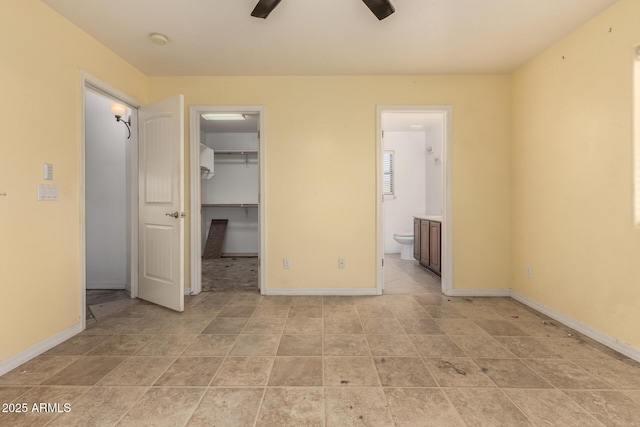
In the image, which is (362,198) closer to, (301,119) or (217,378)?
(301,119)

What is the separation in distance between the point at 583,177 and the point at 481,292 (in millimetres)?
1574

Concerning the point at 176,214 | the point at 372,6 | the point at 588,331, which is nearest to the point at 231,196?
the point at 176,214

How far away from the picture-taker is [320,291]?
10.8 feet

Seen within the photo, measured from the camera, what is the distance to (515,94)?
3152mm

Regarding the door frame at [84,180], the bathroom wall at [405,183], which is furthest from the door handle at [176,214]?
the bathroom wall at [405,183]

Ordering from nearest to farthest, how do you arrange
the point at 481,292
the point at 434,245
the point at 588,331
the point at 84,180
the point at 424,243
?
the point at 588,331 < the point at 84,180 < the point at 481,292 < the point at 434,245 < the point at 424,243

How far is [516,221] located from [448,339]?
1.81 metres

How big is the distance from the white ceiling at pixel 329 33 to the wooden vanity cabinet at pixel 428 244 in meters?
2.11

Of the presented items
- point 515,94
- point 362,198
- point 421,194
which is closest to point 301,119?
point 362,198

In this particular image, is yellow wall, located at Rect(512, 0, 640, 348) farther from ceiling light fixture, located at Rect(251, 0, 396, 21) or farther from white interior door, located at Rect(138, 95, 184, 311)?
white interior door, located at Rect(138, 95, 184, 311)

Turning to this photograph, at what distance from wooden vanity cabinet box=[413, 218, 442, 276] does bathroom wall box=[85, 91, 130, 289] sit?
4.13m

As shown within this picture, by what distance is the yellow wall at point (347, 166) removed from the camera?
324 centimetres

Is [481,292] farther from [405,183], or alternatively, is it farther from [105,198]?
[105,198]

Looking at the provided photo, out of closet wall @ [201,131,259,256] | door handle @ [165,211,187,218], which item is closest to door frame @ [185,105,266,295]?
door handle @ [165,211,187,218]
